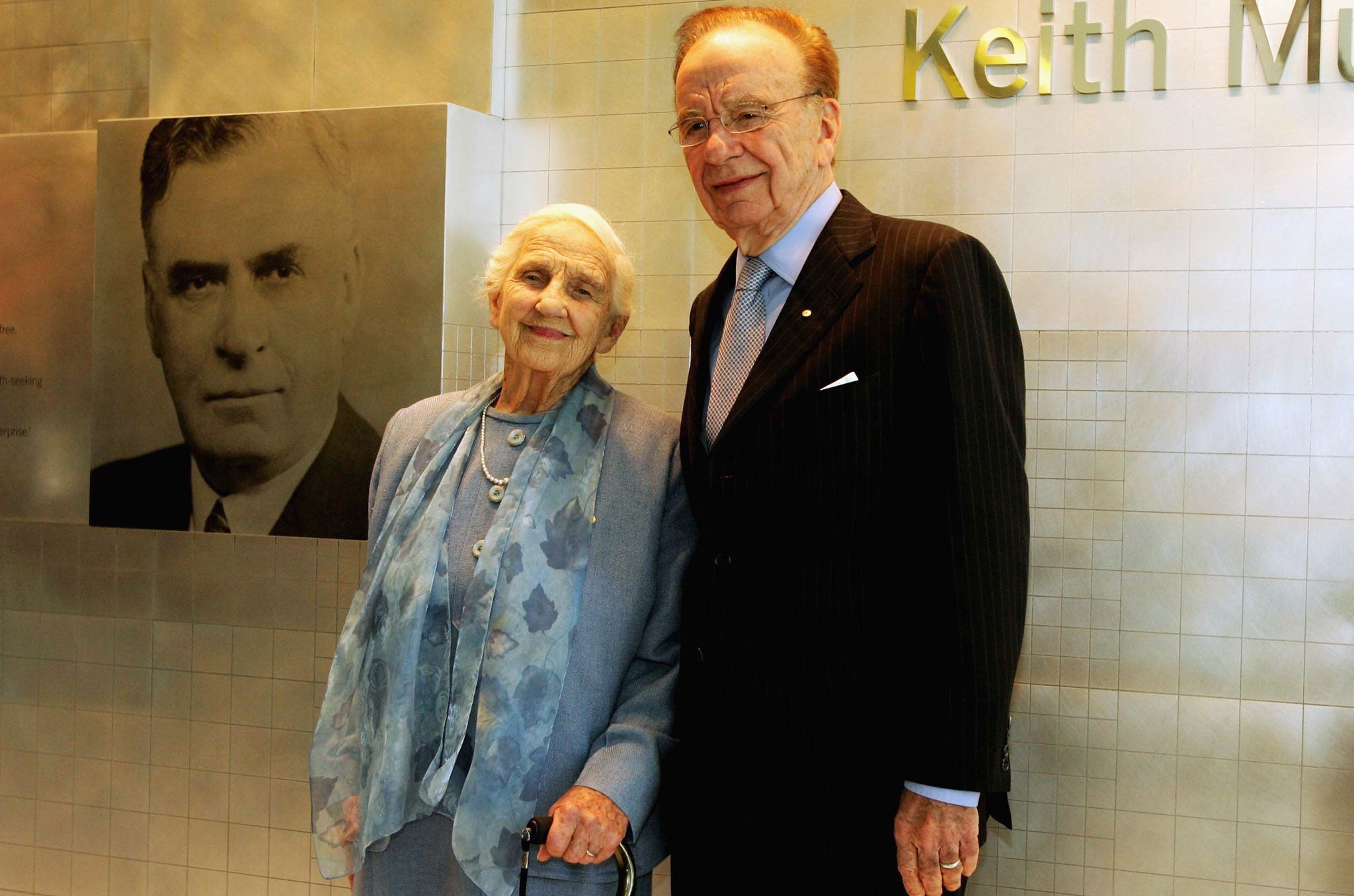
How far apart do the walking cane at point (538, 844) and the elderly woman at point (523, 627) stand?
2cm

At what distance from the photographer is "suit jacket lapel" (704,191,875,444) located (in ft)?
5.43

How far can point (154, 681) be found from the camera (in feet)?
10.7

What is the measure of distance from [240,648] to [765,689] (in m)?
2.00

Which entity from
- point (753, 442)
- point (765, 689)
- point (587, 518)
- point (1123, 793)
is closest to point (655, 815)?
point (765, 689)

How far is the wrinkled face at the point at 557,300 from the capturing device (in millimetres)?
1937

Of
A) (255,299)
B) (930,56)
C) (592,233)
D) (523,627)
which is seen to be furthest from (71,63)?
(523,627)

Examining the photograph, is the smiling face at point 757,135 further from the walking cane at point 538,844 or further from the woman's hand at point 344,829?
the woman's hand at point 344,829

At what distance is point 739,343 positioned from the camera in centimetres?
180

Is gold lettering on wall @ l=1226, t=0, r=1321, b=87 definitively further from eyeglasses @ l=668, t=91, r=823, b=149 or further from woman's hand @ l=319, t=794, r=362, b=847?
woman's hand @ l=319, t=794, r=362, b=847

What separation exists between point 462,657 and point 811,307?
2.48 ft

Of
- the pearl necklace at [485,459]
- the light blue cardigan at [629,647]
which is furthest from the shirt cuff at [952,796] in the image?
the pearl necklace at [485,459]

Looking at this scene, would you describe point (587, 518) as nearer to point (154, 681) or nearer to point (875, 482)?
point (875, 482)

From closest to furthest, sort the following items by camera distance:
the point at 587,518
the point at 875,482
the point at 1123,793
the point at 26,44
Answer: the point at 875,482 → the point at 587,518 → the point at 1123,793 → the point at 26,44

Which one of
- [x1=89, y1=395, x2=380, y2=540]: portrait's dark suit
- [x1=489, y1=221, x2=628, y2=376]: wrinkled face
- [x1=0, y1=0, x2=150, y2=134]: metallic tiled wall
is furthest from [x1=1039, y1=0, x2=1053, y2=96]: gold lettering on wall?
[x1=0, y1=0, x2=150, y2=134]: metallic tiled wall
